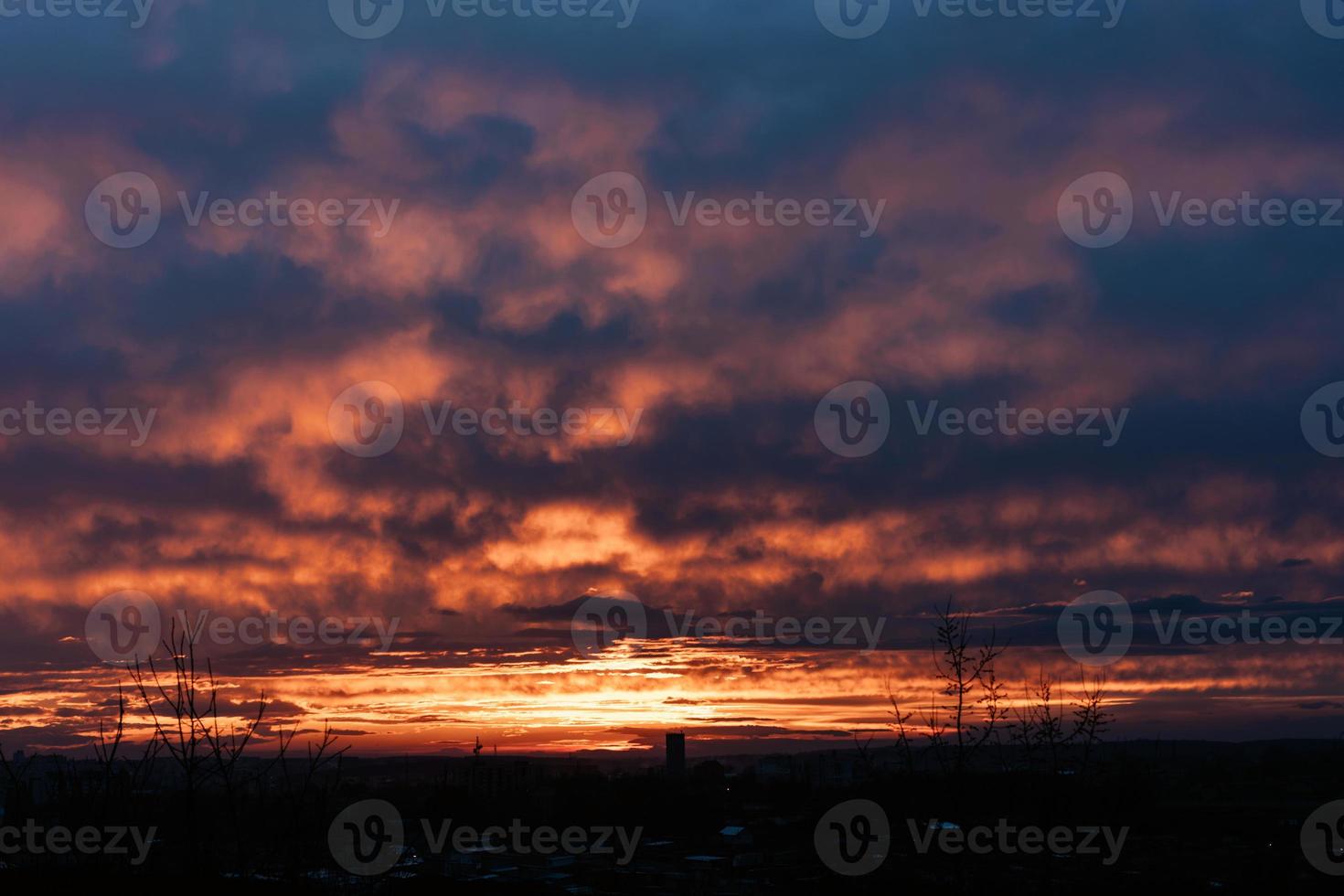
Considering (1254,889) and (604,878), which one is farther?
(604,878)

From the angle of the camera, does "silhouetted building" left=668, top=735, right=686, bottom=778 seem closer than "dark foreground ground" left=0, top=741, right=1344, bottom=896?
No

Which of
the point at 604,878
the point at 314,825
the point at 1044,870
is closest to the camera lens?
the point at 314,825

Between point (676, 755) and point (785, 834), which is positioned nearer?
point (785, 834)

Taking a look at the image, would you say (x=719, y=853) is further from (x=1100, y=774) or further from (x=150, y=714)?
(x=150, y=714)

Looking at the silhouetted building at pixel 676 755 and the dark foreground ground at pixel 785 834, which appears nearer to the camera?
the dark foreground ground at pixel 785 834

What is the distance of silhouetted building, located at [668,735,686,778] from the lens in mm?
118750

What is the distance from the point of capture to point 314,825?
12086 mm

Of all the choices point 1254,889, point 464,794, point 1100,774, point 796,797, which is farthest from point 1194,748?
point 1100,774

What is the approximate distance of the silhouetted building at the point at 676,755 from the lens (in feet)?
390

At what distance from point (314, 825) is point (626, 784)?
96821 millimetres

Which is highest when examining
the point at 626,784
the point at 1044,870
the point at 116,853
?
the point at 116,853

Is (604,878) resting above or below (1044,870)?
A: below

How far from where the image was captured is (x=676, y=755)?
122 metres

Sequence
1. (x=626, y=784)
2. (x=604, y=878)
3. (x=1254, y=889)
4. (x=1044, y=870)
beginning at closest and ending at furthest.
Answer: (x=1044, y=870)
(x=1254, y=889)
(x=604, y=878)
(x=626, y=784)
